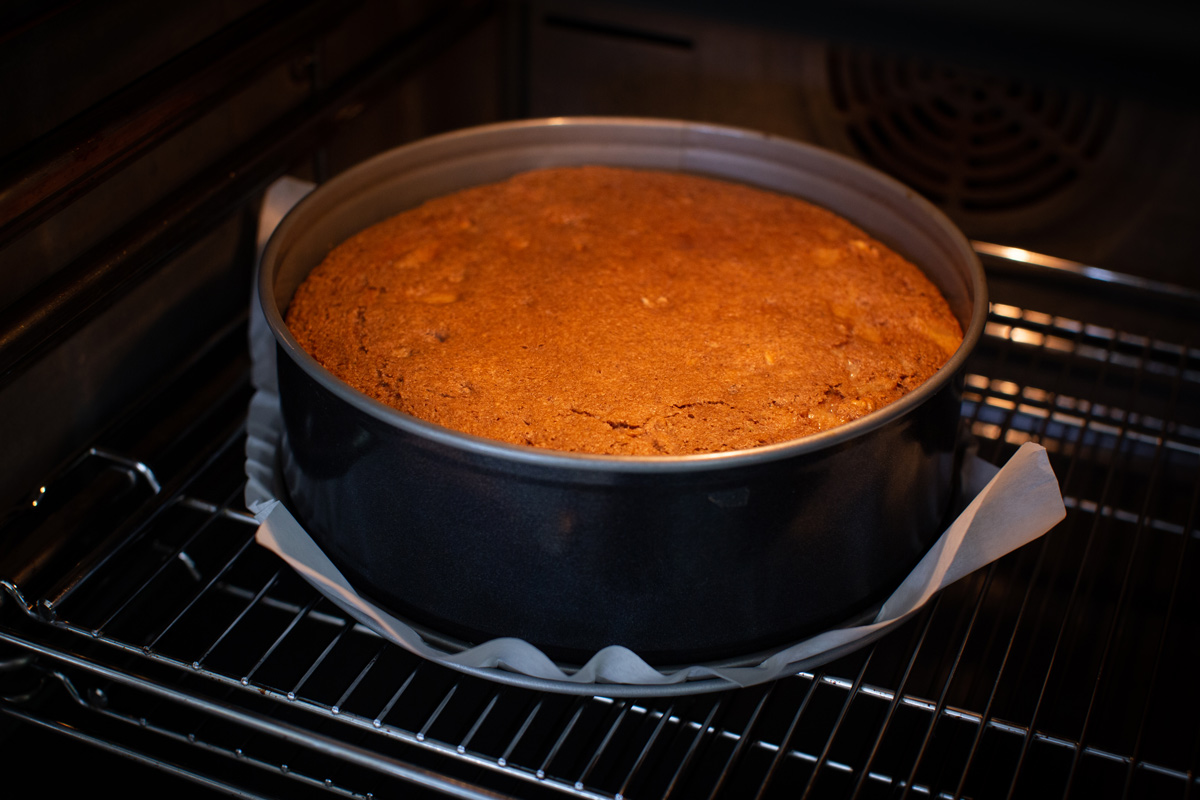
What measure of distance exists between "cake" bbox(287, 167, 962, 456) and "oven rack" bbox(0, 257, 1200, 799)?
24cm

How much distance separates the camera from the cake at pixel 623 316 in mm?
932

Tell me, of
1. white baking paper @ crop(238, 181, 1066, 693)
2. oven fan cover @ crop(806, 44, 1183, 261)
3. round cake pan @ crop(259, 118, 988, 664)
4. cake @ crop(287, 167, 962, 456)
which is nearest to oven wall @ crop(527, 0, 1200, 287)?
oven fan cover @ crop(806, 44, 1183, 261)

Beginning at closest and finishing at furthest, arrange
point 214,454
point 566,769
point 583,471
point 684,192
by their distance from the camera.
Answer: point 583,471
point 566,769
point 214,454
point 684,192

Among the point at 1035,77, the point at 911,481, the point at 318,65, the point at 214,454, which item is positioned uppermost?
the point at 1035,77

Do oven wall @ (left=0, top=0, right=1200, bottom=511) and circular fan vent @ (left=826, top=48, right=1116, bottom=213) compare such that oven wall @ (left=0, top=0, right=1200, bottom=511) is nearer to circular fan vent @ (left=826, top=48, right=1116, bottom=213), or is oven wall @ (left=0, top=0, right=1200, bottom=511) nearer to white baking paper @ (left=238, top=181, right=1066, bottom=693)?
circular fan vent @ (left=826, top=48, right=1116, bottom=213)

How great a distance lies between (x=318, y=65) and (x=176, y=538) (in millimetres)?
598

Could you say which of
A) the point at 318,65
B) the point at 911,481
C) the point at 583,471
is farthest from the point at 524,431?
the point at 318,65

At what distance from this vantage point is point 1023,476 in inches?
36.4

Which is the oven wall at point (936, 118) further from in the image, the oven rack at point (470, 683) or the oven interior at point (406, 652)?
the oven rack at point (470, 683)

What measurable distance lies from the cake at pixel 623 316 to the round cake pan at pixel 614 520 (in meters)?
0.08

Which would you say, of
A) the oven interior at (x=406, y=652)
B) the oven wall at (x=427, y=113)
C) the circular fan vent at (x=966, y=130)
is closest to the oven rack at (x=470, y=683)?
the oven interior at (x=406, y=652)

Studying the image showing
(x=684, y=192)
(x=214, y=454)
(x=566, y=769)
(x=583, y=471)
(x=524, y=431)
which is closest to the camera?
(x=583, y=471)

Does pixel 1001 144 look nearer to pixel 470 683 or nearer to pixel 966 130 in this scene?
pixel 966 130

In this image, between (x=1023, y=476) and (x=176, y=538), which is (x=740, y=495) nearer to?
(x=1023, y=476)
